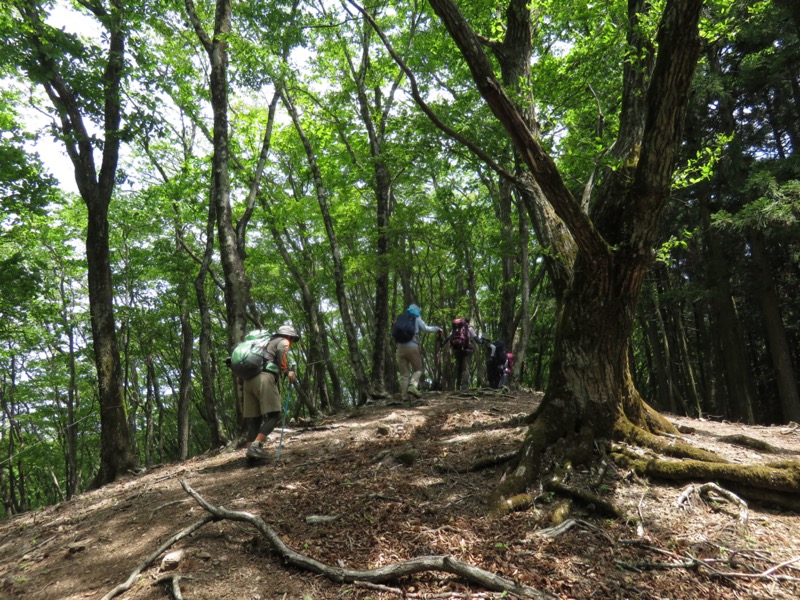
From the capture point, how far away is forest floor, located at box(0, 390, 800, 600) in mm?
2740

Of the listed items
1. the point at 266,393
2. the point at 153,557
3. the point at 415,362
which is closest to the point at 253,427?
the point at 266,393

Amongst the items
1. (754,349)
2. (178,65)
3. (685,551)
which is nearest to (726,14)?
(685,551)

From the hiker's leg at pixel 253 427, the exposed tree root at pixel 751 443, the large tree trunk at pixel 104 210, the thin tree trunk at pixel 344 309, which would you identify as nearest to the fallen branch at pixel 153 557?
the hiker's leg at pixel 253 427

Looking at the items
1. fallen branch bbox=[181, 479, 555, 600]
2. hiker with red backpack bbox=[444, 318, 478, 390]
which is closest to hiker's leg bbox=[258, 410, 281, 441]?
fallen branch bbox=[181, 479, 555, 600]

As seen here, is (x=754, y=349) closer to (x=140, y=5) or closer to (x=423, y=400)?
(x=423, y=400)

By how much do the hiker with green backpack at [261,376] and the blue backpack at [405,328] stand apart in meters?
3.17

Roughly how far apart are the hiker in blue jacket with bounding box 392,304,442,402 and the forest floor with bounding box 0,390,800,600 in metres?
3.69

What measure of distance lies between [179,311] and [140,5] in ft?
42.1

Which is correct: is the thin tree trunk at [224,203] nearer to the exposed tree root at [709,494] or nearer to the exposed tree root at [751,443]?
the exposed tree root at [709,494]

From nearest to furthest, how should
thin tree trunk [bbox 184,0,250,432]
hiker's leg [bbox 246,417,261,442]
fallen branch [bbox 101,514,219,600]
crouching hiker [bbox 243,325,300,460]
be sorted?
fallen branch [bbox 101,514,219,600]
crouching hiker [bbox 243,325,300,460]
hiker's leg [bbox 246,417,261,442]
thin tree trunk [bbox 184,0,250,432]

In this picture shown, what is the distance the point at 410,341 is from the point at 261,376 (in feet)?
13.0

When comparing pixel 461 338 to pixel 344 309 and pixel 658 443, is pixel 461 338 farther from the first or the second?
pixel 658 443

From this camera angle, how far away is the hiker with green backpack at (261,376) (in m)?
5.81

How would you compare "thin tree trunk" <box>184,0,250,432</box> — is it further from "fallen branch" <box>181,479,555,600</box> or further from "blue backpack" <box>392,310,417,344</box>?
"fallen branch" <box>181,479,555,600</box>
